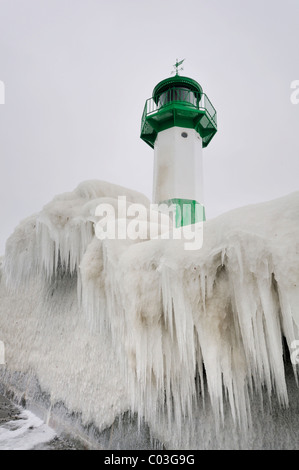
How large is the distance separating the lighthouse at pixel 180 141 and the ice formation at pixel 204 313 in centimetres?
813

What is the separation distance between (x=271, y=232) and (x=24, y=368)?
717 centimetres

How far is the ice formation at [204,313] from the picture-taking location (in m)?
2.45

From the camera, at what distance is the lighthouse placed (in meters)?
12.4

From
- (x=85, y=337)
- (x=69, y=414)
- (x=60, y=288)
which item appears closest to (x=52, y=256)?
(x=60, y=288)

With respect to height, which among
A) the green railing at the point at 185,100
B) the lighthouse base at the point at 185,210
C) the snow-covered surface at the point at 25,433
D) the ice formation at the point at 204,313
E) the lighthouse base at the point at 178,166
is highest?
the green railing at the point at 185,100

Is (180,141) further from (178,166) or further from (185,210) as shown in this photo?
(185,210)

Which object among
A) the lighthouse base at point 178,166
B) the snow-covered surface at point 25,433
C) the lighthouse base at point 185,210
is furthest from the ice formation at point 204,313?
the lighthouse base at point 178,166

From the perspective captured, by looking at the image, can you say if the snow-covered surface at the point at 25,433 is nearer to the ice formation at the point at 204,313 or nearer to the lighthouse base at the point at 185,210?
the ice formation at the point at 204,313

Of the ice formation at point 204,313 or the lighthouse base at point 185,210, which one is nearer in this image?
the ice formation at point 204,313

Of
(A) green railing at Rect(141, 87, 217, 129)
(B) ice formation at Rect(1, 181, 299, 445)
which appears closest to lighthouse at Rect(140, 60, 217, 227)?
(A) green railing at Rect(141, 87, 217, 129)

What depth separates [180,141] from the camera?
13.1 m

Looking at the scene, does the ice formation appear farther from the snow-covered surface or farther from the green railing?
the green railing

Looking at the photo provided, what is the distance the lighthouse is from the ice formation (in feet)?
26.7
